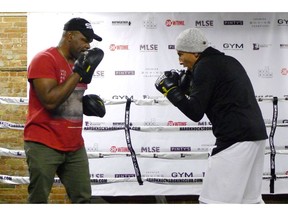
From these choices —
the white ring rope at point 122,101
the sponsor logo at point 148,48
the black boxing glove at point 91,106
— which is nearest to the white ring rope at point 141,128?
the white ring rope at point 122,101

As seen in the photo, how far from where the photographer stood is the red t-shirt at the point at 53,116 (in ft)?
7.34

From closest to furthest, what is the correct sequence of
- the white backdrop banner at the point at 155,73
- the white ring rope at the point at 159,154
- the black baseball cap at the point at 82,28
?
the black baseball cap at the point at 82,28
the white ring rope at the point at 159,154
the white backdrop banner at the point at 155,73

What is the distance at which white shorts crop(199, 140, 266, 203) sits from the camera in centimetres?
211

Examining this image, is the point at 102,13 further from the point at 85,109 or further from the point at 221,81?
the point at 221,81

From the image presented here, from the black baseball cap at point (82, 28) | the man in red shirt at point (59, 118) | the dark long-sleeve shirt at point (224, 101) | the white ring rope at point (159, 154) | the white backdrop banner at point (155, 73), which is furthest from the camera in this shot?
the white backdrop banner at point (155, 73)

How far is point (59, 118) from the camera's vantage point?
7.57 feet

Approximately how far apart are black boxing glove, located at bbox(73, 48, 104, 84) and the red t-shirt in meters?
0.07

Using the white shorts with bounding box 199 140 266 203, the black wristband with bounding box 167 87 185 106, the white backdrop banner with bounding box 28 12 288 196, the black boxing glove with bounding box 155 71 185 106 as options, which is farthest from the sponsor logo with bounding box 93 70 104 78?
the white shorts with bounding box 199 140 266 203

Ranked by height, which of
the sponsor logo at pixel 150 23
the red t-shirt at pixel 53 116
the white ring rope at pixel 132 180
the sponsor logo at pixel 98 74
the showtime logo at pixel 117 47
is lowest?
the white ring rope at pixel 132 180

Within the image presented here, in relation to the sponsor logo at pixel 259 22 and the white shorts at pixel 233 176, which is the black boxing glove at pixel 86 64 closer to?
the white shorts at pixel 233 176

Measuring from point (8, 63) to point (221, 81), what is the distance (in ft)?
7.23

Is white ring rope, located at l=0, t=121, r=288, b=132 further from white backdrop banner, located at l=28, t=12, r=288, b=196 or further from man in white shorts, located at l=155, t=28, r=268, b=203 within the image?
man in white shorts, located at l=155, t=28, r=268, b=203

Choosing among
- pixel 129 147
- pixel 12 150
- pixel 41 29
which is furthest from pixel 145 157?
pixel 41 29

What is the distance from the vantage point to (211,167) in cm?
214
